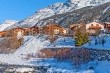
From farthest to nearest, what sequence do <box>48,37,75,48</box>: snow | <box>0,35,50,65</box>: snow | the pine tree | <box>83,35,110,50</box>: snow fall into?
<box>48,37,75,48</box>: snow, <box>0,35,50,65</box>: snow, the pine tree, <box>83,35,110,50</box>: snow

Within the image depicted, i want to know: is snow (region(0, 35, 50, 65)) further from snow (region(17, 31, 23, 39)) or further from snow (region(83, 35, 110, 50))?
snow (region(83, 35, 110, 50))

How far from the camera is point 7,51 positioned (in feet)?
348

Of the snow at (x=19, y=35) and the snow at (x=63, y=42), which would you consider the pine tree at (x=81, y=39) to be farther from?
the snow at (x=19, y=35)

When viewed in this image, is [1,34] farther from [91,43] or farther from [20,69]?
[20,69]

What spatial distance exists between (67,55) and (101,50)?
8.54 meters

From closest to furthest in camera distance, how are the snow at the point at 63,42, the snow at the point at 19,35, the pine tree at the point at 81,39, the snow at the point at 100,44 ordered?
the snow at the point at 100,44 → the pine tree at the point at 81,39 → the snow at the point at 63,42 → the snow at the point at 19,35

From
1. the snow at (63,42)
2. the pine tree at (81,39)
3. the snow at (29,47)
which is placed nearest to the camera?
the pine tree at (81,39)

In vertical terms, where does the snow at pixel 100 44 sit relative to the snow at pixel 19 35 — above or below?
below

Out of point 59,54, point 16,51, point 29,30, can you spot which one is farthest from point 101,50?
point 29,30

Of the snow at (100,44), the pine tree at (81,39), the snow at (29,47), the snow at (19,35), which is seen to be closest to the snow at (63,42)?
the snow at (29,47)

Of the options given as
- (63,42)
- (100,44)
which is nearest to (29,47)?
(63,42)

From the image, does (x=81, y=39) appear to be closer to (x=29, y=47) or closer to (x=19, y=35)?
(x=29, y=47)

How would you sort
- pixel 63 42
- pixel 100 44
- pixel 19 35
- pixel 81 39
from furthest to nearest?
pixel 19 35 → pixel 63 42 → pixel 81 39 → pixel 100 44

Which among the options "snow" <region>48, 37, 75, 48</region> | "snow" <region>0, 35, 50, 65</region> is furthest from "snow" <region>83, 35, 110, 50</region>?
"snow" <region>0, 35, 50, 65</region>
